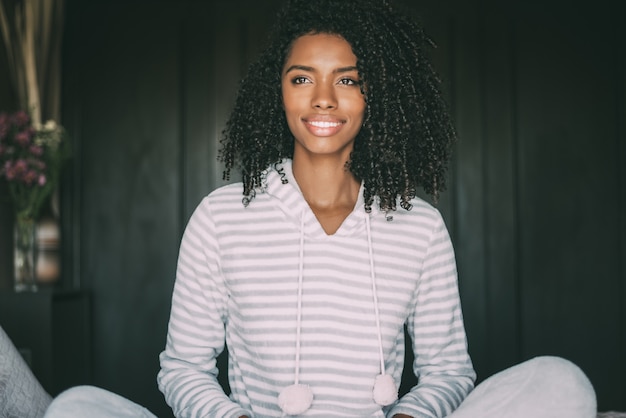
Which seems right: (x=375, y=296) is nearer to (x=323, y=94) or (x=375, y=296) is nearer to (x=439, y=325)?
(x=439, y=325)

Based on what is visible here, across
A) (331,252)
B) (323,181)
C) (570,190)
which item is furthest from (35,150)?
(570,190)

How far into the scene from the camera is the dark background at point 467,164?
10.1 ft

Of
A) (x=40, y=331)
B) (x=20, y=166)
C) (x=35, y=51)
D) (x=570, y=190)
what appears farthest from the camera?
(x=570, y=190)

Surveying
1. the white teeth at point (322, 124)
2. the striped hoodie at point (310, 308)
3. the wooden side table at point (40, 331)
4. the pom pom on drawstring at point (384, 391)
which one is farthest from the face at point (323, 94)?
the wooden side table at point (40, 331)

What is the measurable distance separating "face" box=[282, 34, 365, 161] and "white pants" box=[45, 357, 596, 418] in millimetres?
597

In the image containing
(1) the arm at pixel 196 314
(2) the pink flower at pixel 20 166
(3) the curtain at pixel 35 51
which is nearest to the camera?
(1) the arm at pixel 196 314

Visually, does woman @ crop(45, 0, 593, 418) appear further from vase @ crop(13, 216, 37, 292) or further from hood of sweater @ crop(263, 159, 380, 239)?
vase @ crop(13, 216, 37, 292)

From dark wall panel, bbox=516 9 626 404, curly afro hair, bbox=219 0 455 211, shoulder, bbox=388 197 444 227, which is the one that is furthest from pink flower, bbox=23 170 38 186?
dark wall panel, bbox=516 9 626 404

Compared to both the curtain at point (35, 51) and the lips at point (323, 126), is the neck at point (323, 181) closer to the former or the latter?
the lips at point (323, 126)

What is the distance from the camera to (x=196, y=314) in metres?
1.48

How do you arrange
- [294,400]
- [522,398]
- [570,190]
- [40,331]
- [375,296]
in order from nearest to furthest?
[522,398] → [294,400] → [375,296] → [40,331] → [570,190]

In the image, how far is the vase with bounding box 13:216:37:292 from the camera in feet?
8.95

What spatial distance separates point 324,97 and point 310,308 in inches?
16.2

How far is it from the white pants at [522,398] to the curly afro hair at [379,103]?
49cm
